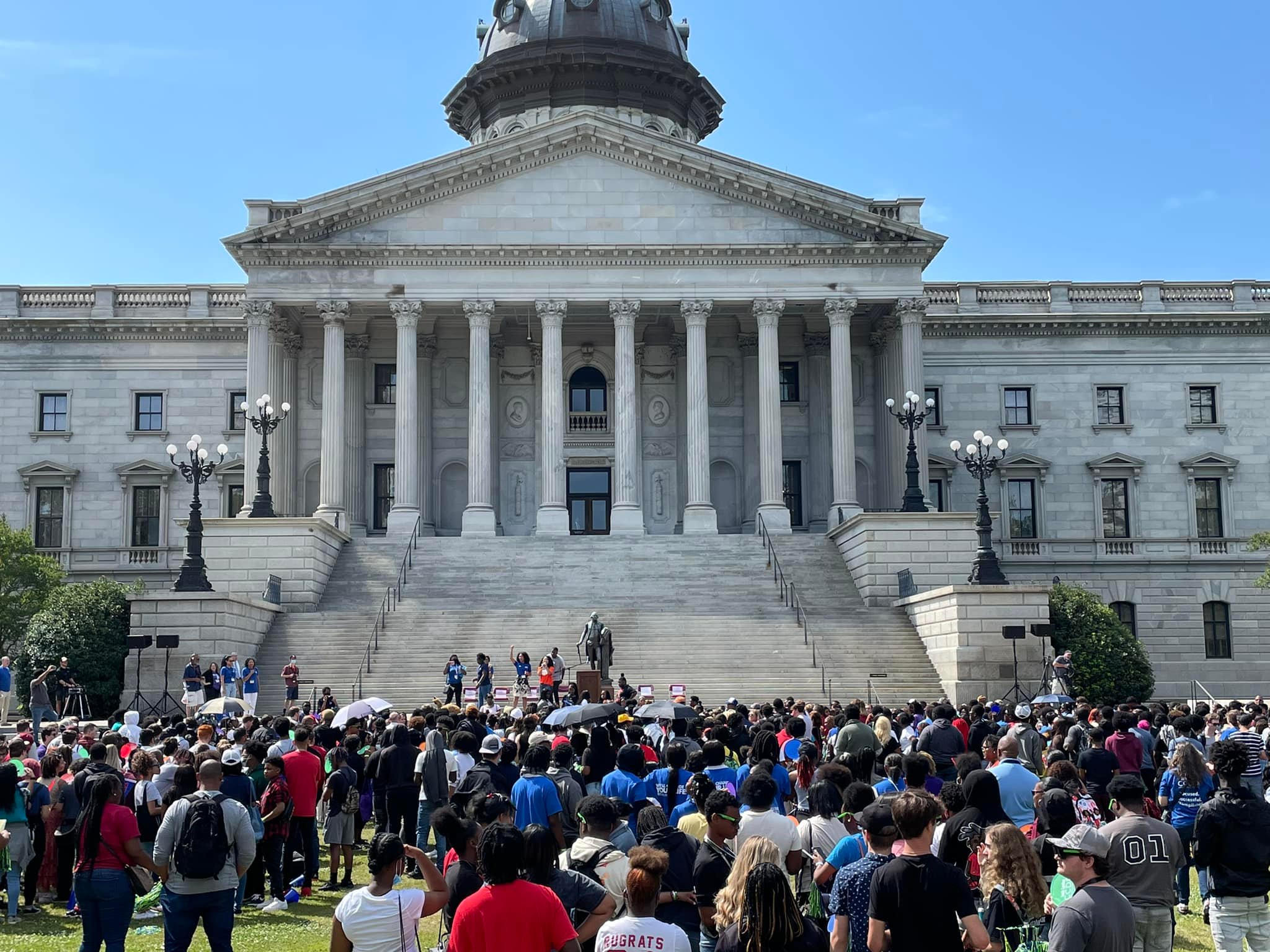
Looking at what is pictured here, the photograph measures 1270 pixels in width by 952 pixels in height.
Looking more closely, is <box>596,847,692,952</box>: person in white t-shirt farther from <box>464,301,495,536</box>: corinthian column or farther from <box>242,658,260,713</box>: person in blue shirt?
<box>464,301,495,536</box>: corinthian column

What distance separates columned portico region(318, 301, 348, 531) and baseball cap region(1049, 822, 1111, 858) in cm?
4598

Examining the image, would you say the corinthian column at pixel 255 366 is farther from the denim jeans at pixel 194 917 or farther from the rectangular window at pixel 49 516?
the denim jeans at pixel 194 917

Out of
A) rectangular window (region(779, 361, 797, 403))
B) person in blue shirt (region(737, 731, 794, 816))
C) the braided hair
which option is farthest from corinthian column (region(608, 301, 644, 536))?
the braided hair

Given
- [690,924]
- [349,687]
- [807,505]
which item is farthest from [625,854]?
[807,505]

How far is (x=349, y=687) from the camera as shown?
3716cm

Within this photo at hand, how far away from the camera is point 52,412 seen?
195ft

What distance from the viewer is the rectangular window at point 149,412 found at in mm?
59625

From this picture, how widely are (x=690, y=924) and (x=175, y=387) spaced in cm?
5424

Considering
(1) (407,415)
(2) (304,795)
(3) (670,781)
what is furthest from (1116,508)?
(3) (670,781)

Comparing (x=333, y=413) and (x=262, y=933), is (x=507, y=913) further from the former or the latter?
(x=333, y=413)

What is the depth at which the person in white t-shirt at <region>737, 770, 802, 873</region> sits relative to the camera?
10086mm

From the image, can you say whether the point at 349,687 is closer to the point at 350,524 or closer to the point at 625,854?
the point at 350,524

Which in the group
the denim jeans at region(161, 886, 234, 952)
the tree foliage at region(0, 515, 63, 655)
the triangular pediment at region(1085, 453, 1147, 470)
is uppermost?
the triangular pediment at region(1085, 453, 1147, 470)

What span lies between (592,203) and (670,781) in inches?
1703
